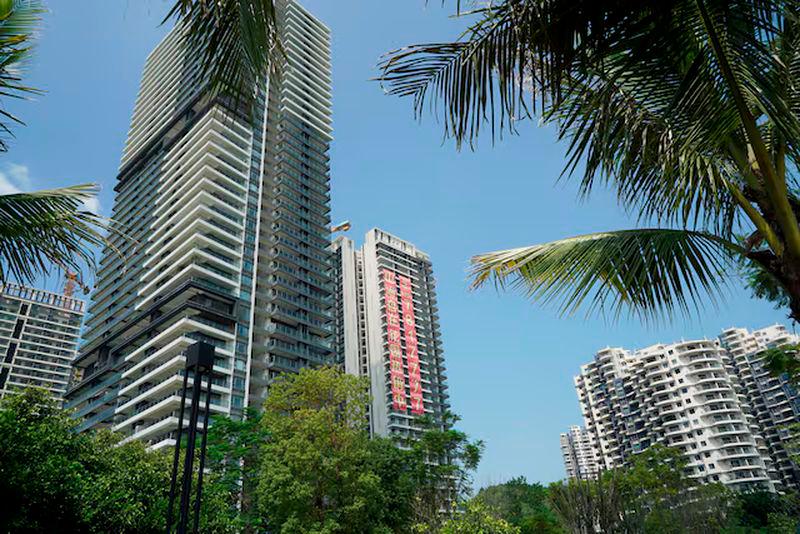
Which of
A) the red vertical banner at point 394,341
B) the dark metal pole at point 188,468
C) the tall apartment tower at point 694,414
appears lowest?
the dark metal pole at point 188,468

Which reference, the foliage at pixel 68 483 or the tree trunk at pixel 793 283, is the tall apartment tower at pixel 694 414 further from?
the tree trunk at pixel 793 283

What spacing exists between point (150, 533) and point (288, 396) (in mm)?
9782

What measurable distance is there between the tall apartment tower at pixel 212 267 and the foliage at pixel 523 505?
68.5ft

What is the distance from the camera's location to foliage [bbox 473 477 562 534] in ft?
102

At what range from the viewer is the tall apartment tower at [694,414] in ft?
217

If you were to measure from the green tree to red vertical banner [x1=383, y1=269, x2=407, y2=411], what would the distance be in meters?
52.3

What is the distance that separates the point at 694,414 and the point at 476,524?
66632 mm

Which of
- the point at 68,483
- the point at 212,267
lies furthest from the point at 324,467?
the point at 212,267

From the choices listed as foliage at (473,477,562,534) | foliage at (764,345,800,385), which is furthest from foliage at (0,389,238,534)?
foliage at (473,477,562,534)

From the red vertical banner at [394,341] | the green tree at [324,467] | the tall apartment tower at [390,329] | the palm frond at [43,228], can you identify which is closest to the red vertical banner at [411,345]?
the tall apartment tower at [390,329]

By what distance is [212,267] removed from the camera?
48.8 meters

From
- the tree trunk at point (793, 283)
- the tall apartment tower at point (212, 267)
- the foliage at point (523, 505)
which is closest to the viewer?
the tree trunk at point (793, 283)

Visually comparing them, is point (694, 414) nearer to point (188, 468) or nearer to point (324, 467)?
point (324, 467)

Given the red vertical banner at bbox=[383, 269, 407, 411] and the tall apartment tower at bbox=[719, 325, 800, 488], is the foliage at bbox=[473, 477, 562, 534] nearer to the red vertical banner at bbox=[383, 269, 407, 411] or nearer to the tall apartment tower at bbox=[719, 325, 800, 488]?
the red vertical banner at bbox=[383, 269, 407, 411]
